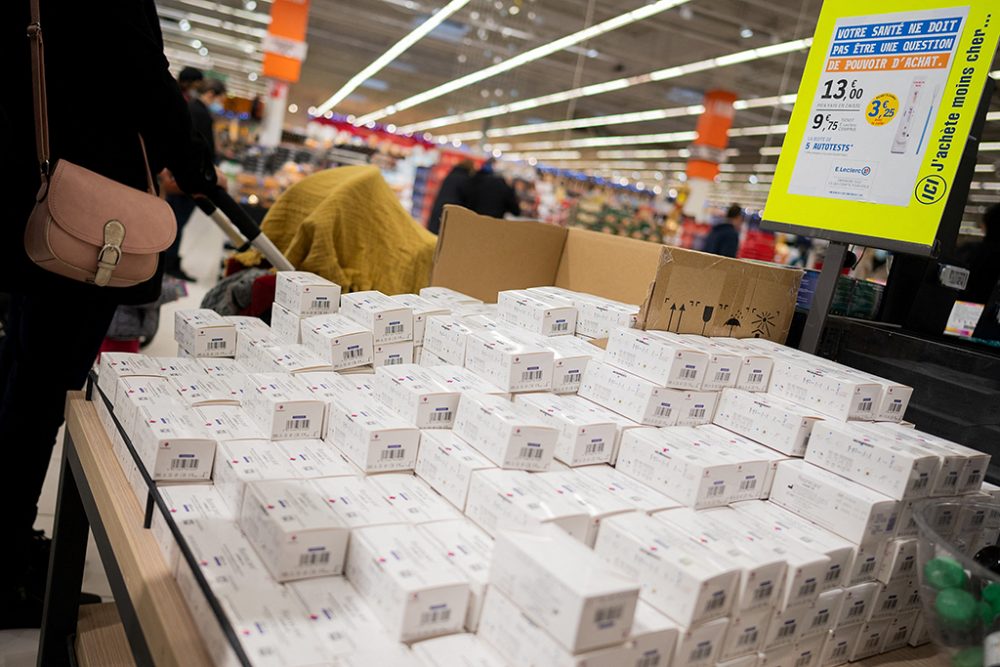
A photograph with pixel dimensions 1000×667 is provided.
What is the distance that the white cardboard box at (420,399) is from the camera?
1448 millimetres

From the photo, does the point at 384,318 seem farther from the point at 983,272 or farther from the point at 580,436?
the point at 983,272

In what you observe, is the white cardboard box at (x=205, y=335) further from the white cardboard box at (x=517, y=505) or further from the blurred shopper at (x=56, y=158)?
the white cardboard box at (x=517, y=505)

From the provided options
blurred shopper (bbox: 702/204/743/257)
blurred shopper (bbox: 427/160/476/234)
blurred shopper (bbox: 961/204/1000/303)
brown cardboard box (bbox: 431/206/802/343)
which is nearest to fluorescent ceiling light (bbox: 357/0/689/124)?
blurred shopper (bbox: 702/204/743/257)

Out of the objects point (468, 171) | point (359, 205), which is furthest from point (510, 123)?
point (359, 205)

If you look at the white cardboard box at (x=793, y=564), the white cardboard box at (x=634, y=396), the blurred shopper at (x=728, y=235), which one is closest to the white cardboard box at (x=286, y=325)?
the white cardboard box at (x=634, y=396)

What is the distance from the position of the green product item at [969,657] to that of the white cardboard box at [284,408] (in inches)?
44.8

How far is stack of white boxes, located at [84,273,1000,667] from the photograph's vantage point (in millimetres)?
964

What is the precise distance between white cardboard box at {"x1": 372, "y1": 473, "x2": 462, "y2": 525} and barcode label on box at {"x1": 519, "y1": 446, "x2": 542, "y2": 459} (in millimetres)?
159

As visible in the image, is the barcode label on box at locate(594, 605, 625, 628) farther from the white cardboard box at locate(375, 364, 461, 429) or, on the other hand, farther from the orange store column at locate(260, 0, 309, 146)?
the orange store column at locate(260, 0, 309, 146)

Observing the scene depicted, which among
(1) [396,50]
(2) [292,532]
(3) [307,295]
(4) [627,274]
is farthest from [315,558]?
(1) [396,50]

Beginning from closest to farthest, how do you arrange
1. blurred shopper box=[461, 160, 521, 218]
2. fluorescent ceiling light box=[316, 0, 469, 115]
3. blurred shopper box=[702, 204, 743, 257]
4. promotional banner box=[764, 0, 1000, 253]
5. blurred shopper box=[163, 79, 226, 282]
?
promotional banner box=[764, 0, 1000, 253], blurred shopper box=[163, 79, 226, 282], blurred shopper box=[461, 160, 521, 218], blurred shopper box=[702, 204, 743, 257], fluorescent ceiling light box=[316, 0, 469, 115]

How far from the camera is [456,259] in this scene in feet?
8.16

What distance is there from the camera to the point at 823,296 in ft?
6.36

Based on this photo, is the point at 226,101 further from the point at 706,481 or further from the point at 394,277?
the point at 706,481
